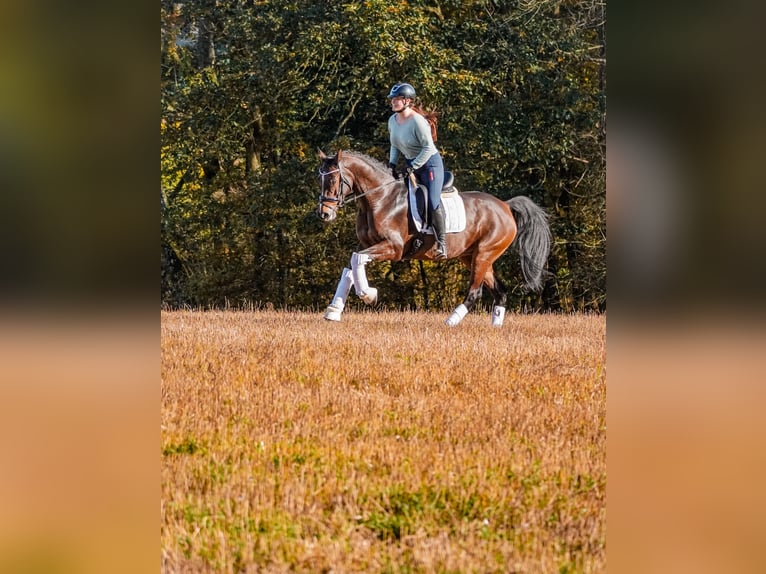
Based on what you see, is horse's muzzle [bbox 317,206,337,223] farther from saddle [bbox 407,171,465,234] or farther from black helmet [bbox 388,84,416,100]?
black helmet [bbox 388,84,416,100]

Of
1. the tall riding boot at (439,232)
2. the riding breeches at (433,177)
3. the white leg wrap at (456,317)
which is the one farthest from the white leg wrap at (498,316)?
the riding breeches at (433,177)

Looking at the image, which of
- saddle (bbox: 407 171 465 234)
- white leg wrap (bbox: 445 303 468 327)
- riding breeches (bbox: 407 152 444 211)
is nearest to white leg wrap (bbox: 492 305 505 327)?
white leg wrap (bbox: 445 303 468 327)

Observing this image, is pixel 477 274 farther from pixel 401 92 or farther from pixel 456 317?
pixel 401 92

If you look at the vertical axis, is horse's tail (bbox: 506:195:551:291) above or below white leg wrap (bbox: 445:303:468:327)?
above

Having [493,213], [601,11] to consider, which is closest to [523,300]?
[601,11]

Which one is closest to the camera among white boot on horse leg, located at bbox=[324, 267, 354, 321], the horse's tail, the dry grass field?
the dry grass field

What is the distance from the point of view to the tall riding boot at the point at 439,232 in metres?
13.4

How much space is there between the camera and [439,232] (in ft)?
44.3

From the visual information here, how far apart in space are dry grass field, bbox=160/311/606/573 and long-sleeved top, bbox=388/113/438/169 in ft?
11.4

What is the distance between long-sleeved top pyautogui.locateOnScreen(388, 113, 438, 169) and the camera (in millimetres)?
12164

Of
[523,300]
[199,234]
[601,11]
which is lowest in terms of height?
[523,300]
